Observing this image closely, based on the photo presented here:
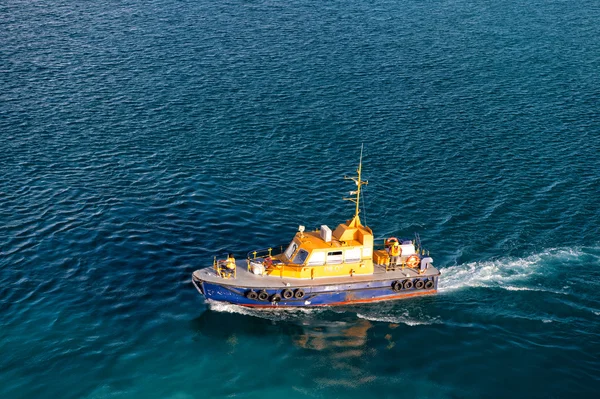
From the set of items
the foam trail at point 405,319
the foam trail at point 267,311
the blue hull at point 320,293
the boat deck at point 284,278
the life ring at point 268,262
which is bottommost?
the foam trail at point 405,319

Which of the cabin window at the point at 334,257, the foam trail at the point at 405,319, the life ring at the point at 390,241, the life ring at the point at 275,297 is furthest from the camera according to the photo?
the life ring at the point at 390,241

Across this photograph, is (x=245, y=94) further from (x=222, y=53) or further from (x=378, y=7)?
(x=378, y=7)

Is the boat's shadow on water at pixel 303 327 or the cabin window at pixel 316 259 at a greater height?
the cabin window at pixel 316 259

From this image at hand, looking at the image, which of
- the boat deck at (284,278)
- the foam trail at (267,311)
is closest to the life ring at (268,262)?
the boat deck at (284,278)

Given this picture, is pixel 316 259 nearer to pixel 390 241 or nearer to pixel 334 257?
pixel 334 257

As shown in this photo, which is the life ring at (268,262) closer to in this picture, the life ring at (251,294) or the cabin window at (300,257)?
the cabin window at (300,257)

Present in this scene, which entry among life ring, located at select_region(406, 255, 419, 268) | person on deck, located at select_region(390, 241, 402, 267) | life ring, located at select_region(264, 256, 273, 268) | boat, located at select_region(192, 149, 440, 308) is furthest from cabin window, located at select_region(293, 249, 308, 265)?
life ring, located at select_region(406, 255, 419, 268)
